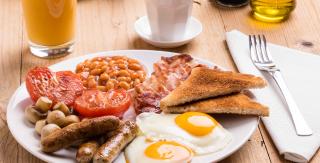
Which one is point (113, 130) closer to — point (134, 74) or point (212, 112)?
point (212, 112)

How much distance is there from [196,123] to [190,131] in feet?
0.11

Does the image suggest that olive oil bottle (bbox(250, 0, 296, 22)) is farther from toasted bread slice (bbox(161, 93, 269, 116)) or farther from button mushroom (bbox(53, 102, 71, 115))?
button mushroom (bbox(53, 102, 71, 115))

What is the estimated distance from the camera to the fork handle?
6.79 ft

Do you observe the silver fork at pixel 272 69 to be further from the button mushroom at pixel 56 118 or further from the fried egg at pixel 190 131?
the button mushroom at pixel 56 118

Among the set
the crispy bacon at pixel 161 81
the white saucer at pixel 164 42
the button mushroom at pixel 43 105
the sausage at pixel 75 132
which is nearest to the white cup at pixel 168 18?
the white saucer at pixel 164 42

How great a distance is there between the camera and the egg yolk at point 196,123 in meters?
1.88

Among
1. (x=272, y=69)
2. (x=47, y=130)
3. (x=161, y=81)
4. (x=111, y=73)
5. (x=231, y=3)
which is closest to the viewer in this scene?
(x=47, y=130)

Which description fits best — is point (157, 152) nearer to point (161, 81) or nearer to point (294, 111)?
point (161, 81)

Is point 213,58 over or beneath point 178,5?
beneath

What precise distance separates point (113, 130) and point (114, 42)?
3.25 ft

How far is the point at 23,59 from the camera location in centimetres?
260

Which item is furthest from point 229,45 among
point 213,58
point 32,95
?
point 32,95

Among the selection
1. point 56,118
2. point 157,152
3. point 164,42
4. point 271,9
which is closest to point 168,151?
point 157,152

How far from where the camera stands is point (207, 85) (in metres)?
2.11
